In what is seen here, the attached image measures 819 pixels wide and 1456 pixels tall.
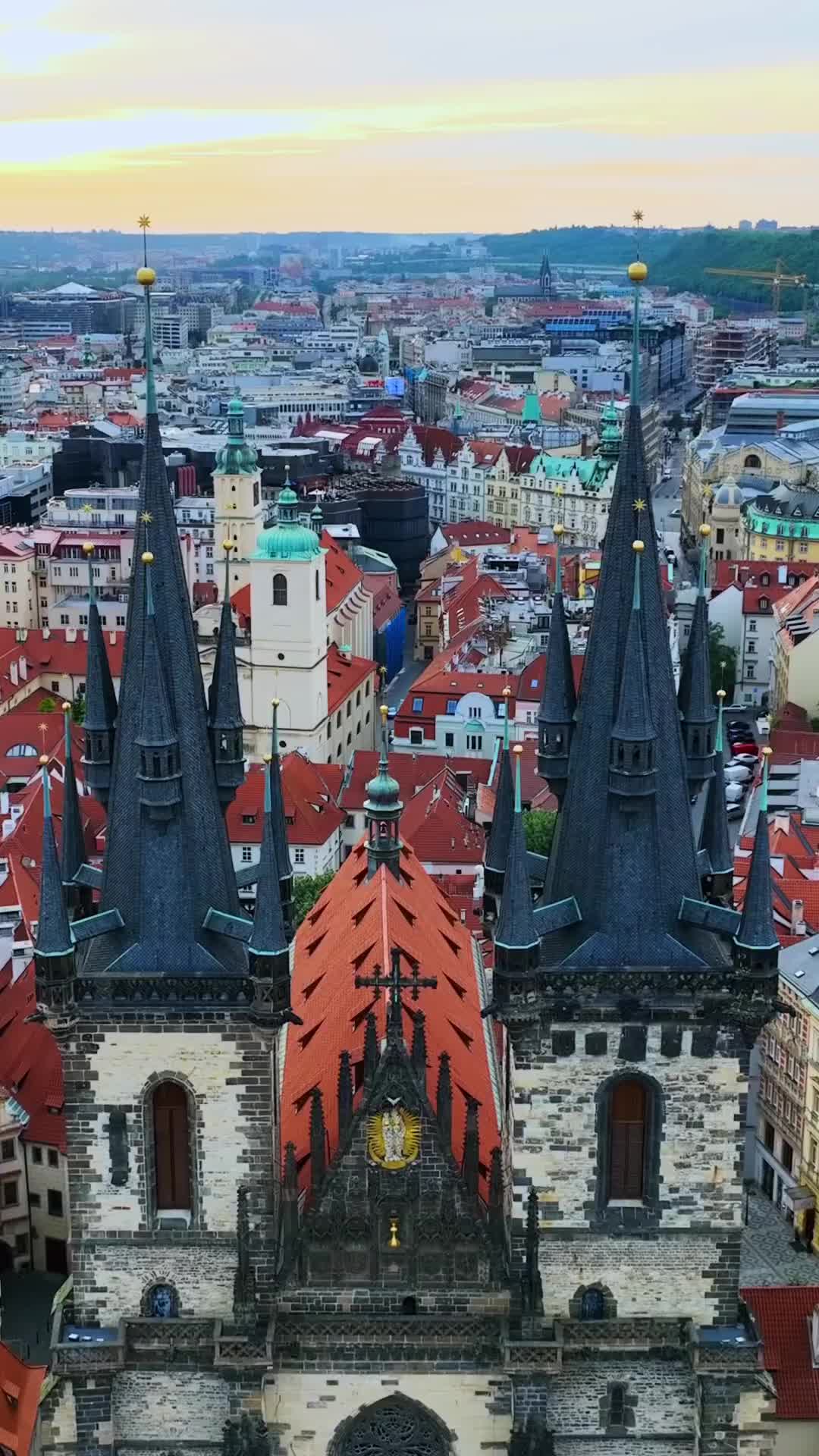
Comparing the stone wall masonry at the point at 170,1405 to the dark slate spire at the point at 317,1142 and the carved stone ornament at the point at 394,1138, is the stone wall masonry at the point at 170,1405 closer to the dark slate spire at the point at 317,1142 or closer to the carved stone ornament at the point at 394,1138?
the dark slate spire at the point at 317,1142

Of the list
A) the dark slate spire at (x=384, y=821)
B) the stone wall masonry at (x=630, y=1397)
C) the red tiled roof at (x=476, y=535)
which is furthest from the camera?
the red tiled roof at (x=476, y=535)

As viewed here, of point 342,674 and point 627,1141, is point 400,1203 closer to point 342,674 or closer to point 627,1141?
point 627,1141

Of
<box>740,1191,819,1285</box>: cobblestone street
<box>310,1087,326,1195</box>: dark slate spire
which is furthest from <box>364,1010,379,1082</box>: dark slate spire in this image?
<box>740,1191,819,1285</box>: cobblestone street

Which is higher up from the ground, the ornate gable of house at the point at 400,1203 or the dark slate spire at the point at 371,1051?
the dark slate spire at the point at 371,1051

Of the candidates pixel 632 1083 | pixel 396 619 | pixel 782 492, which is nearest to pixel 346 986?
pixel 632 1083

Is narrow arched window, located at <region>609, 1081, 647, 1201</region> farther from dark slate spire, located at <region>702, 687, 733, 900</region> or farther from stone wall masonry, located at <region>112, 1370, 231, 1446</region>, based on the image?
stone wall masonry, located at <region>112, 1370, 231, 1446</region>

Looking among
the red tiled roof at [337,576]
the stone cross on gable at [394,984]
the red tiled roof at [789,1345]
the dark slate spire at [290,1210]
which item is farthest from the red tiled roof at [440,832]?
the dark slate spire at [290,1210]

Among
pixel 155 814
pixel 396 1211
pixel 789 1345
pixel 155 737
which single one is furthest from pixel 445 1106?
pixel 789 1345

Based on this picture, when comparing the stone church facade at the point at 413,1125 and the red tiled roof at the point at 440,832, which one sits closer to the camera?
the stone church facade at the point at 413,1125
